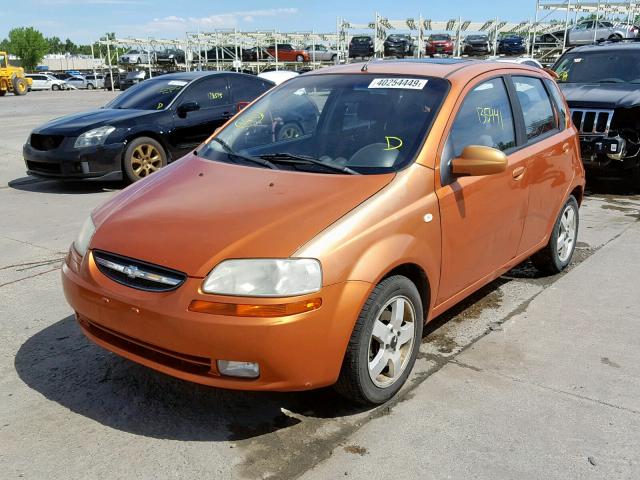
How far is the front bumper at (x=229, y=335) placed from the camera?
250 centimetres

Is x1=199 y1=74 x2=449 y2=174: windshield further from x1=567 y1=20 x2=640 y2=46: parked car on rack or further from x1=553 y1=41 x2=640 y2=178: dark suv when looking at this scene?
x1=567 y1=20 x2=640 y2=46: parked car on rack

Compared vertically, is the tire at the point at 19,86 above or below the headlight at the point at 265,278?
above

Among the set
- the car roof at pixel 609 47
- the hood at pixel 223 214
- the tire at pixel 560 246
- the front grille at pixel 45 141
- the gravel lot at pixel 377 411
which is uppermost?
the car roof at pixel 609 47

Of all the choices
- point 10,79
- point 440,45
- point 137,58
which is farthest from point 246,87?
point 137,58

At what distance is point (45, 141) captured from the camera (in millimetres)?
8125

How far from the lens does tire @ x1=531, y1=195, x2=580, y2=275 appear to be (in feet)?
15.6

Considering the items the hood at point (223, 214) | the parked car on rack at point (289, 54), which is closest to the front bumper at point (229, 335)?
the hood at point (223, 214)

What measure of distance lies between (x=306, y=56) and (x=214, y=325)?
44345 mm

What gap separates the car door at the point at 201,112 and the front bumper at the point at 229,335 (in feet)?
20.5

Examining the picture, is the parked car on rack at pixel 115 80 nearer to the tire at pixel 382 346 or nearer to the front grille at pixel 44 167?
the front grille at pixel 44 167

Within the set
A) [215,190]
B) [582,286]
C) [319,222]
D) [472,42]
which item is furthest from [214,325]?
[472,42]

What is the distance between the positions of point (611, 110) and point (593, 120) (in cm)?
24

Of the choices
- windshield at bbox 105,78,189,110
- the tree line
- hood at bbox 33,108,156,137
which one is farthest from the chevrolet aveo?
the tree line

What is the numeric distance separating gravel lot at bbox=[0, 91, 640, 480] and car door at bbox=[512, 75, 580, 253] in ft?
2.03
